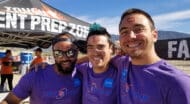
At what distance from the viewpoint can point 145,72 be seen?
2480mm

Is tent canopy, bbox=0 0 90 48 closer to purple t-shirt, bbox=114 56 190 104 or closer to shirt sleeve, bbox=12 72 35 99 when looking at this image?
shirt sleeve, bbox=12 72 35 99

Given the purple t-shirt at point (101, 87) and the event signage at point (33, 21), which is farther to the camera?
the event signage at point (33, 21)

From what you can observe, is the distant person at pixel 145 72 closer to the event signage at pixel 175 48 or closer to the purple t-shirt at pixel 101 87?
the purple t-shirt at pixel 101 87

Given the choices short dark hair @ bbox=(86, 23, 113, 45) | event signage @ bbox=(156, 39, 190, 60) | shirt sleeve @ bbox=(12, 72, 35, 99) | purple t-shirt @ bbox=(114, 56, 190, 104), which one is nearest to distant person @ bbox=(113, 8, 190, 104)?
purple t-shirt @ bbox=(114, 56, 190, 104)

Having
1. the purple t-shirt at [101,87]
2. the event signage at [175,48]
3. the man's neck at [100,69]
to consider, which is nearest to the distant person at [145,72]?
the purple t-shirt at [101,87]

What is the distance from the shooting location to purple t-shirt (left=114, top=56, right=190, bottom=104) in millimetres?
2225

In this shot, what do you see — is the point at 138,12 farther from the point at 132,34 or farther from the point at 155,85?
the point at 155,85

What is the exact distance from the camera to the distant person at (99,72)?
316 cm

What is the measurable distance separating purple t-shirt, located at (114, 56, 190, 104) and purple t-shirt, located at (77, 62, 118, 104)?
425 mm

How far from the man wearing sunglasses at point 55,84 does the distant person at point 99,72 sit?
120 mm

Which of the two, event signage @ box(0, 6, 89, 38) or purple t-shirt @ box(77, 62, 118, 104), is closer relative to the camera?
purple t-shirt @ box(77, 62, 118, 104)

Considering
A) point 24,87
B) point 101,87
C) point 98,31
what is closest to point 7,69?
point 24,87

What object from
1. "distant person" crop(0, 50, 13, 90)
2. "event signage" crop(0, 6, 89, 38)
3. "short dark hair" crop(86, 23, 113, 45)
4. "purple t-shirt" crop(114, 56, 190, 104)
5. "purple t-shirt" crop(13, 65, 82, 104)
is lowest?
"distant person" crop(0, 50, 13, 90)

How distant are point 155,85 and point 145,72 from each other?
135 millimetres
